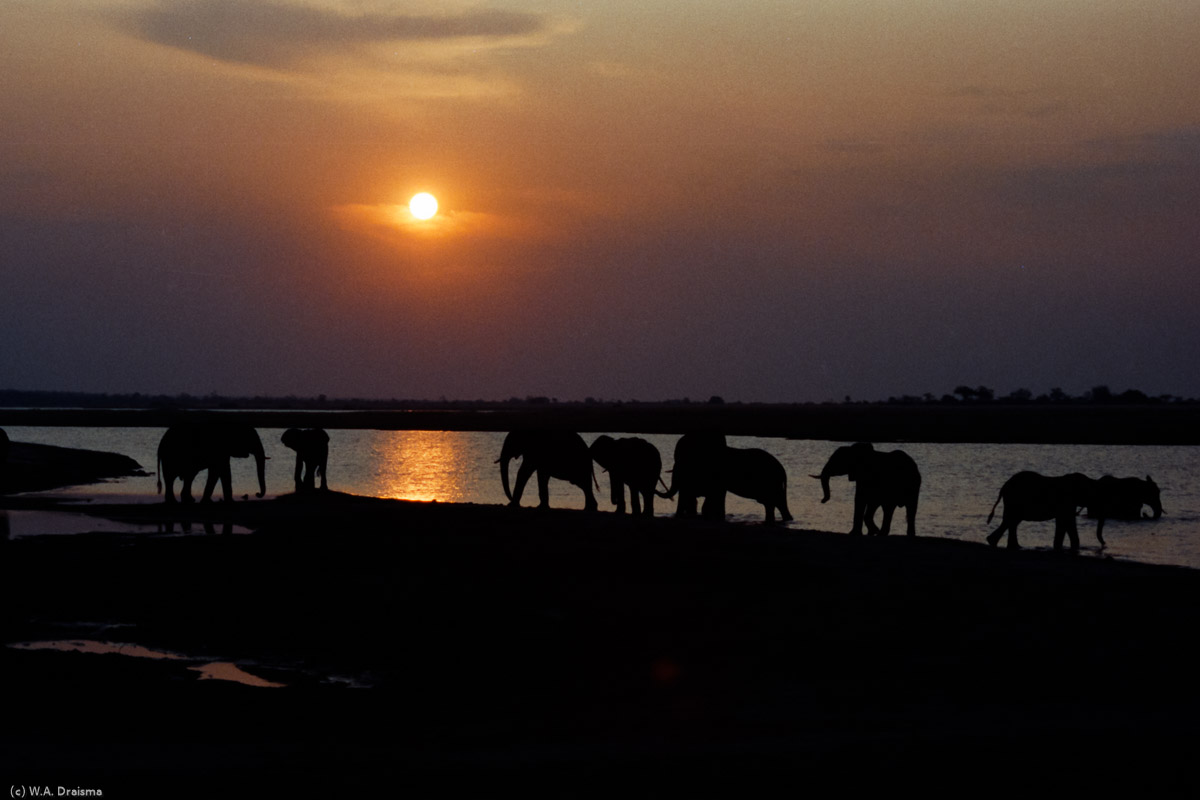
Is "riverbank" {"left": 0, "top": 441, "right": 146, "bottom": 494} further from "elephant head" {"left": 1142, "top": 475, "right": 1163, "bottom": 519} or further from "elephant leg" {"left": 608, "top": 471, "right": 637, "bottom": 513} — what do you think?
"elephant head" {"left": 1142, "top": 475, "right": 1163, "bottom": 519}

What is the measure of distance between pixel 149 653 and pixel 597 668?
3.92 meters

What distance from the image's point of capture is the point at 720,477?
23797 mm

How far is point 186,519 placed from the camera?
69.2 ft

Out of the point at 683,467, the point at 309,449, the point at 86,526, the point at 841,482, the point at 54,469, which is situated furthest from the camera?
the point at 54,469

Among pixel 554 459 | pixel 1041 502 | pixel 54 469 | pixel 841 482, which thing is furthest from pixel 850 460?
pixel 54 469

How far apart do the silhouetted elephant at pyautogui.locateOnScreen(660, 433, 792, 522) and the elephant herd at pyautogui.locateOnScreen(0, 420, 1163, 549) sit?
2 cm

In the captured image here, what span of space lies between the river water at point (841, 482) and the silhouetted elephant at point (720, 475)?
0.89 meters

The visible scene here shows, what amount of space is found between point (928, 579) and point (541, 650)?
5.12m

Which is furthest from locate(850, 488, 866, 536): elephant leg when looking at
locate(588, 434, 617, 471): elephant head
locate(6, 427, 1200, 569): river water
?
locate(588, 434, 617, 471): elephant head

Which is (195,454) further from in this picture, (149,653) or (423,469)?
(423,469)

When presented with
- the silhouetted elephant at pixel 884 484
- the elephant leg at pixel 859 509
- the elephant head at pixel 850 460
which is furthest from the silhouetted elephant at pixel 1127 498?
the elephant leg at pixel 859 509

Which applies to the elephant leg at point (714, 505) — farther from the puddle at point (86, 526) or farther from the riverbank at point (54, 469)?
the riverbank at point (54, 469)

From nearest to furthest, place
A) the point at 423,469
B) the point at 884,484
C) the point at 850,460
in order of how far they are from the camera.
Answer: the point at 884,484, the point at 850,460, the point at 423,469

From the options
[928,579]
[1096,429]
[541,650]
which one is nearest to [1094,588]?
[928,579]
